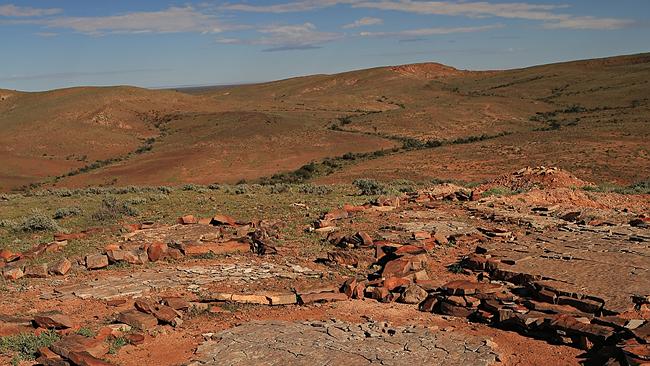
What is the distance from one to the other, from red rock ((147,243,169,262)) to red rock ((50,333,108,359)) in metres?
4.72

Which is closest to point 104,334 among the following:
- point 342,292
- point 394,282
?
point 342,292

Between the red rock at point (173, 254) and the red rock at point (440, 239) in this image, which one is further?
the red rock at point (440, 239)

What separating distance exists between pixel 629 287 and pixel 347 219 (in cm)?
847

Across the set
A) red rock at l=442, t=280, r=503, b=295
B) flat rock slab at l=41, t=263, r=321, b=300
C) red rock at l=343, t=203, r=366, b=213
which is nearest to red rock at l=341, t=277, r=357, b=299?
flat rock slab at l=41, t=263, r=321, b=300

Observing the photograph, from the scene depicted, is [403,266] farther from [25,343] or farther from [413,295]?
[25,343]

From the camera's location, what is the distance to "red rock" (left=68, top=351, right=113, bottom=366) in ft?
23.9

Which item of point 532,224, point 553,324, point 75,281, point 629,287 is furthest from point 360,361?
point 532,224

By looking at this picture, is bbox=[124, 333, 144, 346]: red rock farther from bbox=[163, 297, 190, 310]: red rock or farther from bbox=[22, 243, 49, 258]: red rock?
bbox=[22, 243, 49, 258]: red rock

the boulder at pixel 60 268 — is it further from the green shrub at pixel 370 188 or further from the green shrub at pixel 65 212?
the green shrub at pixel 370 188

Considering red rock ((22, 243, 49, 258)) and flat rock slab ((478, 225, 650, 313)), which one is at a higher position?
red rock ((22, 243, 49, 258))

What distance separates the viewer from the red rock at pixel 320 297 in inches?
395

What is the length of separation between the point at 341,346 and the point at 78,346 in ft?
11.6

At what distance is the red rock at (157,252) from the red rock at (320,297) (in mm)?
4266

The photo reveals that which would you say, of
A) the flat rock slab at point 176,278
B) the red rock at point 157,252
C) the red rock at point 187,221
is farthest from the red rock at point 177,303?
the red rock at point 187,221
